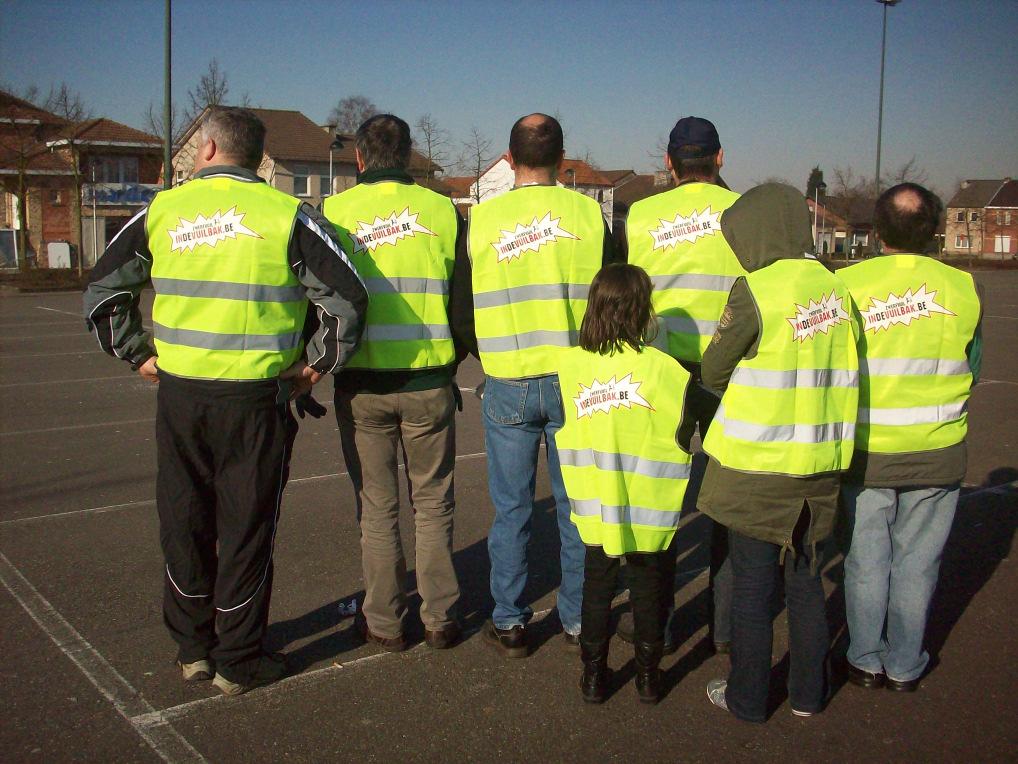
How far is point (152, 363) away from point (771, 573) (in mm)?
2617

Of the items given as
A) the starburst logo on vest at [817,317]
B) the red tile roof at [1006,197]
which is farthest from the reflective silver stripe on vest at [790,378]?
the red tile roof at [1006,197]

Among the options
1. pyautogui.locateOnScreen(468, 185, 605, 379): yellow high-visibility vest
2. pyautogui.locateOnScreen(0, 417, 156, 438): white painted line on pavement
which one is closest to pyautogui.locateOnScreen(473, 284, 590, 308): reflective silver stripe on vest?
pyautogui.locateOnScreen(468, 185, 605, 379): yellow high-visibility vest

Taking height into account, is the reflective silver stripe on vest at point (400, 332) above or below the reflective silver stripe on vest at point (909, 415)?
above

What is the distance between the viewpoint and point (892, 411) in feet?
12.2

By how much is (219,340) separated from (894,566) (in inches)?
113

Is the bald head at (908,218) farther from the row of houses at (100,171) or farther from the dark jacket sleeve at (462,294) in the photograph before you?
the row of houses at (100,171)

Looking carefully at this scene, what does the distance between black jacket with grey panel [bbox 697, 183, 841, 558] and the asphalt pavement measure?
80cm

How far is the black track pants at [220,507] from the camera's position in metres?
3.68

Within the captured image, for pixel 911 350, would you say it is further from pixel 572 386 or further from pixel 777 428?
pixel 572 386

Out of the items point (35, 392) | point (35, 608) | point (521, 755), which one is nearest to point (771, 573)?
point (521, 755)

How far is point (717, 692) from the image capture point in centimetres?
375

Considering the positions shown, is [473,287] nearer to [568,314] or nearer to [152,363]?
[568,314]

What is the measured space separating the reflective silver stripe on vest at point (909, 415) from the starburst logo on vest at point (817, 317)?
0.52m

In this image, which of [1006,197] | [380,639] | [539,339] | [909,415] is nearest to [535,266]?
[539,339]
